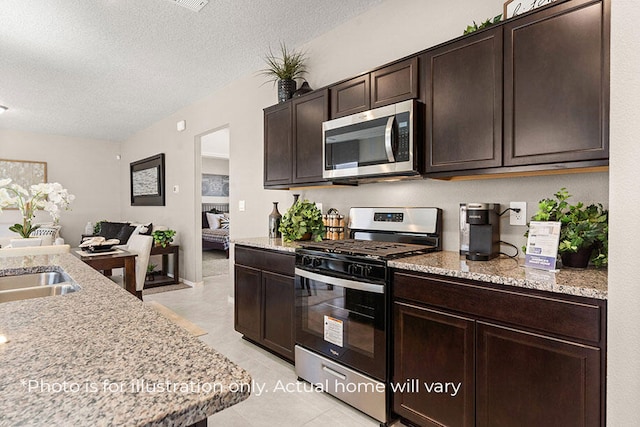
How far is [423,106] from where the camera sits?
1.98 meters

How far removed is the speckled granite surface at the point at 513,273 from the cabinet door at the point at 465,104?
1.63 ft

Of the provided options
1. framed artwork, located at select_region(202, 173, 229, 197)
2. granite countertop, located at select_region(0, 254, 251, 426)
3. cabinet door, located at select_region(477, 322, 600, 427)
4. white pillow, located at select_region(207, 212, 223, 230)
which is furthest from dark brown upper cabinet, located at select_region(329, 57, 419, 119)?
framed artwork, located at select_region(202, 173, 229, 197)

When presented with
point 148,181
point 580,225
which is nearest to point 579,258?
point 580,225

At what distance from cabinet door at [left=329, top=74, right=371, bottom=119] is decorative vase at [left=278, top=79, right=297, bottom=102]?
566 mm

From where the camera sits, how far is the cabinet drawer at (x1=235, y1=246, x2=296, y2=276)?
2.40 m

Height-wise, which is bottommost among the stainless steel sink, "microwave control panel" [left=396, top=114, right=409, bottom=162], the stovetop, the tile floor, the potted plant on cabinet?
the tile floor

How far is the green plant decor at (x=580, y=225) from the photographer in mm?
1465

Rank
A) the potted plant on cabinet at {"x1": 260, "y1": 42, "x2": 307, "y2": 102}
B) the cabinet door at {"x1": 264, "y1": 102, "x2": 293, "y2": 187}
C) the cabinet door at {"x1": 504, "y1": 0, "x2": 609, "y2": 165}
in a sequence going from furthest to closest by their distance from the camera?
the potted plant on cabinet at {"x1": 260, "y1": 42, "x2": 307, "y2": 102} < the cabinet door at {"x1": 264, "y1": 102, "x2": 293, "y2": 187} < the cabinet door at {"x1": 504, "y1": 0, "x2": 609, "y2": 165}

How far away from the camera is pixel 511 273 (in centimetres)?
145

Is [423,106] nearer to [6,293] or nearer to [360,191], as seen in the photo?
[360,191]

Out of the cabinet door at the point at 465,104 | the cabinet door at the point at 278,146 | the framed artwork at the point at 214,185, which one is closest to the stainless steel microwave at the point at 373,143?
the cabinet door at the point at 465,104

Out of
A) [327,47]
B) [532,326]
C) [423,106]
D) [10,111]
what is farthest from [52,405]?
[10,111]

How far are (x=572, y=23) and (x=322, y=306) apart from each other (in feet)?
6.10

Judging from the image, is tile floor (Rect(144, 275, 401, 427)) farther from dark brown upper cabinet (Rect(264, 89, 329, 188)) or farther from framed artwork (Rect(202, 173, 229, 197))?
framed artwork (Rect(202, 173, 229, 197))
